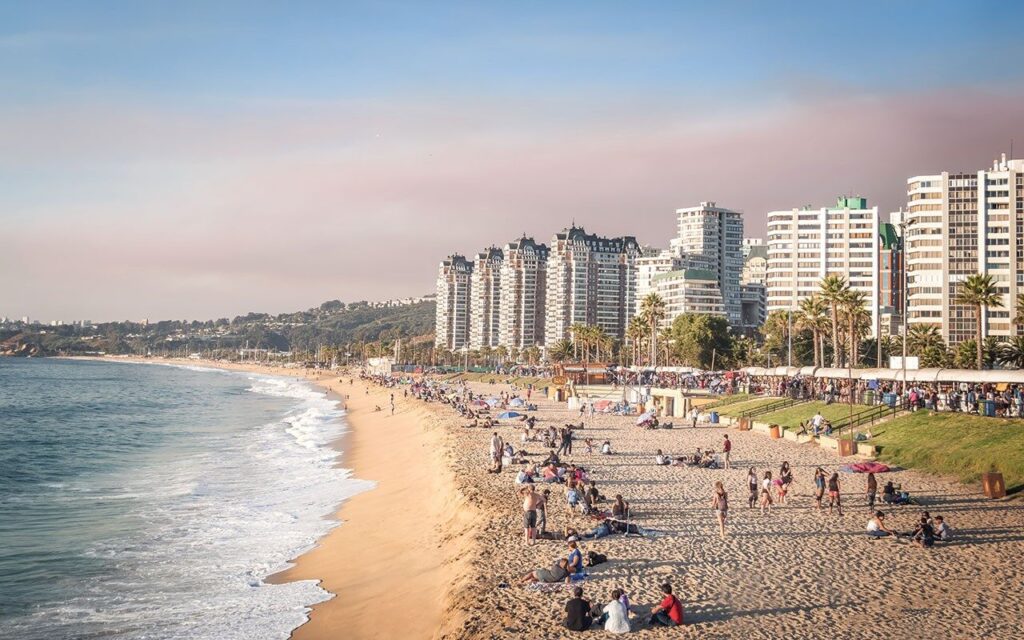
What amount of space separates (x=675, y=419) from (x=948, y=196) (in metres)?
69.6

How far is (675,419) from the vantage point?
50.0 meters

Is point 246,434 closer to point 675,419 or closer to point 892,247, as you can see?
point 675,419

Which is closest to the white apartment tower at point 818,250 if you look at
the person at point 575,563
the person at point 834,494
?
the person at point 834,494

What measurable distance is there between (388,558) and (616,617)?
351 inches

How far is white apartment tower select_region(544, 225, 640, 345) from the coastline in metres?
148

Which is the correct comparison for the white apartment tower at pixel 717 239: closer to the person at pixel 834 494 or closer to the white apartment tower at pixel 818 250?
the white apartment tower at pixel 818 250

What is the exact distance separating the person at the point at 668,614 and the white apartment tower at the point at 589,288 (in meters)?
170

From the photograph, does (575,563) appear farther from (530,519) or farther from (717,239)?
(717,239)

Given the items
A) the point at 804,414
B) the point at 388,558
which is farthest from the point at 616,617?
the point at 804,414

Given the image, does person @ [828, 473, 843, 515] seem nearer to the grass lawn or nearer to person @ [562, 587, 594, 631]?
the grass lawn

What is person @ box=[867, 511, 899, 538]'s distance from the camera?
61.8 ft

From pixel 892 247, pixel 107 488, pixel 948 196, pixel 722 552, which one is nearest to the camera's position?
pixel 722 552

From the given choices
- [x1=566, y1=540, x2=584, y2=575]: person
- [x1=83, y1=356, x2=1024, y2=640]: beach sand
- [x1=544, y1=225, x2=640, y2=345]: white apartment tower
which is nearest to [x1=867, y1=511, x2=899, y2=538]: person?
[x1=83, y1=356, x2=1024, y2=640]: beach sand

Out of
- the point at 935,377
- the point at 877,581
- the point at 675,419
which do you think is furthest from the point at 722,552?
the point at 675,419
